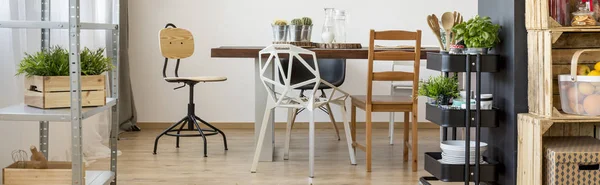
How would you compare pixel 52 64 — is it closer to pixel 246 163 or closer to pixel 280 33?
pixel 246 163

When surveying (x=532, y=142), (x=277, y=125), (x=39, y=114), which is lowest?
(x=277, y=125)

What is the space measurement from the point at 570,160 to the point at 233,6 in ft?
12.6

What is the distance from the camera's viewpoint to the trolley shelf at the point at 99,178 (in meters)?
3.13

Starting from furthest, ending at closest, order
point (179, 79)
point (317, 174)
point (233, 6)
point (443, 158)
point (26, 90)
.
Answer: point (233, 6) → point (179, 79) → point (317, 174) → point (443, 158) → point (26, 90)

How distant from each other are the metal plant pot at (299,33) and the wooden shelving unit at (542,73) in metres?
2.05

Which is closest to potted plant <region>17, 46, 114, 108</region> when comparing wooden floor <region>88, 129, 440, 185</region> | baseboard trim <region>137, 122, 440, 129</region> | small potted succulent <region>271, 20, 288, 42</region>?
wooden floor <region>88, 129, 440, 185</region>

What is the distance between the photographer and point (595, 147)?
10.5 feet

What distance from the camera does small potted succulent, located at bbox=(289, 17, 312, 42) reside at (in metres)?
5.14

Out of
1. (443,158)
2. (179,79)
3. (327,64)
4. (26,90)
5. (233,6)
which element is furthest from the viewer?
(233,6)

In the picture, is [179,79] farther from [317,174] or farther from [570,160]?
[570,160]

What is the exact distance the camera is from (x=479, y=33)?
3.35 m

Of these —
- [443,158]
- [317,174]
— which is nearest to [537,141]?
[443,158]

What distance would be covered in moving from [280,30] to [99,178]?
7.14 ft

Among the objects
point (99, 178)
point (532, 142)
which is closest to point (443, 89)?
point (532, 142)
